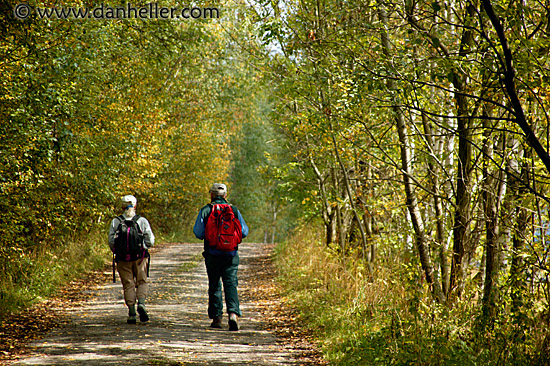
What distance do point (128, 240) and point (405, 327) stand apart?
4244 millimetres

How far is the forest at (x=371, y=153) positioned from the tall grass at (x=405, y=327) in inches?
1.2

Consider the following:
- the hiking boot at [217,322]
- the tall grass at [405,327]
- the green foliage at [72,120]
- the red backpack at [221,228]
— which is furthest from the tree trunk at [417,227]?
the green foliage at [72,120]

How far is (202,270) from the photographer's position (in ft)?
53.4

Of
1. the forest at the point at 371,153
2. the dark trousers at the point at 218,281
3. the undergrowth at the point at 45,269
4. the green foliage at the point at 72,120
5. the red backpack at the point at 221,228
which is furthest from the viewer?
the undergrowth at the point at 45,269

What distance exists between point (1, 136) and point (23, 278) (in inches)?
151

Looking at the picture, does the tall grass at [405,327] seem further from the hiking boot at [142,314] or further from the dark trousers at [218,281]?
the hiking boot at [142,314]

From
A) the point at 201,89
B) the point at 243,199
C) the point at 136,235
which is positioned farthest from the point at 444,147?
the point at 243,199

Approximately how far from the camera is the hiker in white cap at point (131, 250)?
8.48 meters

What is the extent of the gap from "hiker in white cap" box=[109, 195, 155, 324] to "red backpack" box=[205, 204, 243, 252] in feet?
3.25

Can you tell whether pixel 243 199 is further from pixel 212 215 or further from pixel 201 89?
pixel 212 215

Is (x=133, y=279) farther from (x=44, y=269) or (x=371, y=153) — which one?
(x=371, y=153)

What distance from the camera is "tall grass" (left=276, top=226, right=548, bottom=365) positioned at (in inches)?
219

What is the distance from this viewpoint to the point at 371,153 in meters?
10.1

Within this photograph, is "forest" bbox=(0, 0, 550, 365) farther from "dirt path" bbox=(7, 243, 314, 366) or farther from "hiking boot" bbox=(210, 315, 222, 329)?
"hiking boot" bbox=(210, 315, 222, 329)
